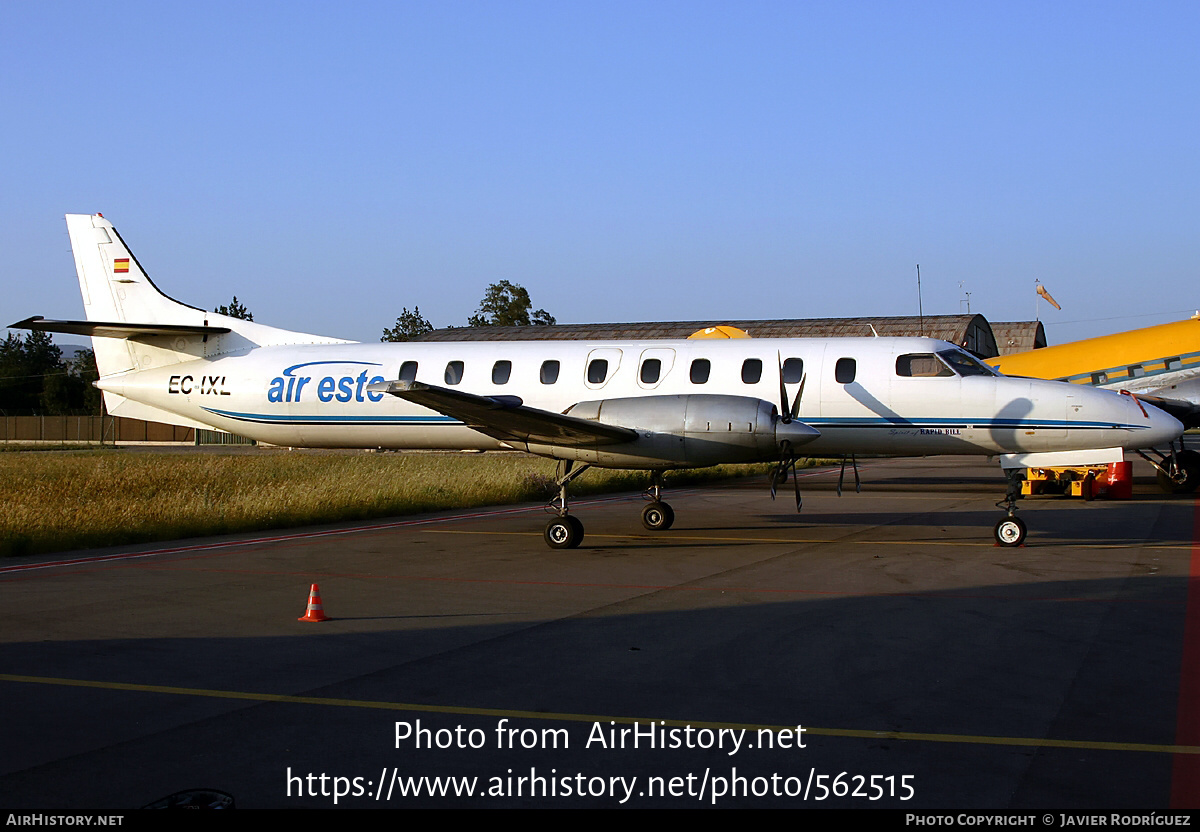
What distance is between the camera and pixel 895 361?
49.5ft

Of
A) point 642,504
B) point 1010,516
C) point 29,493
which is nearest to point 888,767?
point 1010,516

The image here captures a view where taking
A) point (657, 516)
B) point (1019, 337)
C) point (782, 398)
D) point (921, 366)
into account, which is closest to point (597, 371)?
point (657, 516)

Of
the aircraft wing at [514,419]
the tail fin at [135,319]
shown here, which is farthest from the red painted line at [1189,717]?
the tail fin at [135,319]

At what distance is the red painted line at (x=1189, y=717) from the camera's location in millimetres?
4719

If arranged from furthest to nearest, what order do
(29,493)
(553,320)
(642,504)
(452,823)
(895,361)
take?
(553,320)
(642,504)
(29,493)
(895,361)
(452,823)

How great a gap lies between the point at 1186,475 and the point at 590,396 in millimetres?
15116

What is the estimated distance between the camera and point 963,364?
15000 millimetres

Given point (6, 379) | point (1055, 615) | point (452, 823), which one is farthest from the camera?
point (6, 379)

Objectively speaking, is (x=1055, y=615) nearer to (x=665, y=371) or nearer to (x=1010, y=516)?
(x=1010, y=516)

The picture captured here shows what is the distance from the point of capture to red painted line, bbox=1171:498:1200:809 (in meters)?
4.72

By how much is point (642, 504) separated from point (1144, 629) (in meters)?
13.7

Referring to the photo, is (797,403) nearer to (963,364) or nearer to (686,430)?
(686,430)

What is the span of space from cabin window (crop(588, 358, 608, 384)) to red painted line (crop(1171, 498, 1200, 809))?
8548 mm

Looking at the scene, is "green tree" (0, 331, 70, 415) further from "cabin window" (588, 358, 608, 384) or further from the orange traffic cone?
the orange traffic cone
